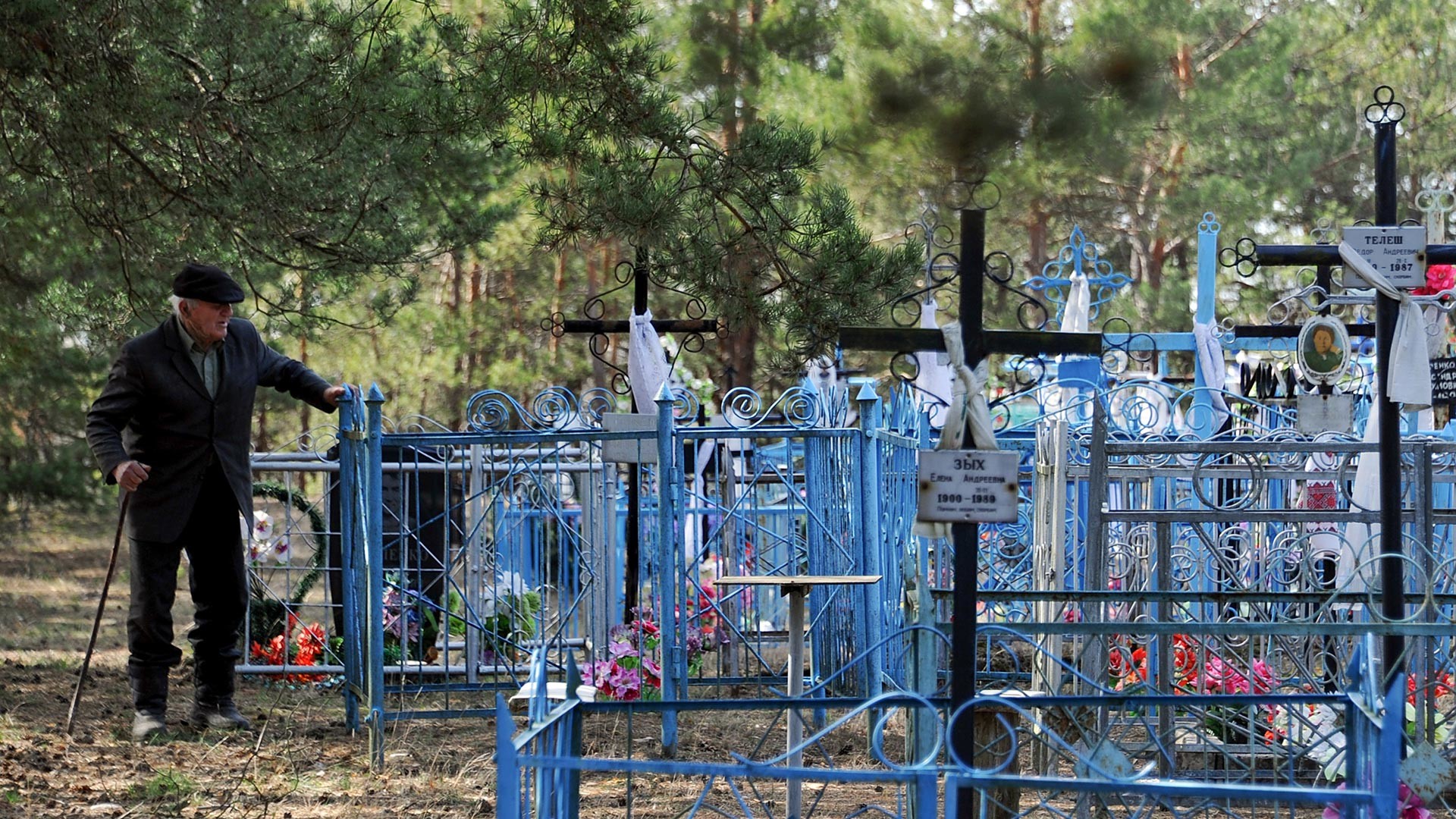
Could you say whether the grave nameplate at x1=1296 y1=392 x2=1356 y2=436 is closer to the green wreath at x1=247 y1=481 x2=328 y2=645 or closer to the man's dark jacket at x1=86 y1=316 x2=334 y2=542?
the man's dark jacket at x1=86 y1=316 x2=334 y2=542

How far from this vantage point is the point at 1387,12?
64.5 ft

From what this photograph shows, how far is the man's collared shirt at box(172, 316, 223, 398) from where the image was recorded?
252 inches

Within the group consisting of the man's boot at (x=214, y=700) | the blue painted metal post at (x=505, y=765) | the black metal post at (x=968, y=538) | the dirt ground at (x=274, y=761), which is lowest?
the dirt ground at (x=274, y=761)

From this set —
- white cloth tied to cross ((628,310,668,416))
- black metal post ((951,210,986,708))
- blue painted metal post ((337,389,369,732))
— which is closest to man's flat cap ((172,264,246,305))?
blue painted metal post ((337,389,369,732))

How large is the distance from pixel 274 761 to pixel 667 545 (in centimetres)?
181

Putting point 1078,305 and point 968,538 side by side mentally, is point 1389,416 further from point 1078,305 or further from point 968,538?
point 1078,305

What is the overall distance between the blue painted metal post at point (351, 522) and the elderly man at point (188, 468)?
104 millimetres

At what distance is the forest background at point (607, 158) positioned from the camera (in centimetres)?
609

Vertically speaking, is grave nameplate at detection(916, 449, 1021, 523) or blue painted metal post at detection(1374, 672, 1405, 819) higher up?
grave nameplate at detection(916, 449, 1021, 523)


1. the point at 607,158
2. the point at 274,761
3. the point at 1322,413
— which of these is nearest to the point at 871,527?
the point at 607,158

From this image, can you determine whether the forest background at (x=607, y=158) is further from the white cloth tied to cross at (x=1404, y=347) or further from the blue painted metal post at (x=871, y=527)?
the white cloth tied to cross at (x=1404, y=347)

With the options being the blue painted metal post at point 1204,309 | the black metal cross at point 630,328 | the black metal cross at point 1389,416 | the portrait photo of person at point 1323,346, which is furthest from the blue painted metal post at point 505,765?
the blue painted metal post at point 1204,309

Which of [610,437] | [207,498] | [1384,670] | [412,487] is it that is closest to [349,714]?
[207,498]

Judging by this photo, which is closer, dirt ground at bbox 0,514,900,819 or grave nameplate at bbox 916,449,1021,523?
grave nameplate at bbox 916,449,1021,523
